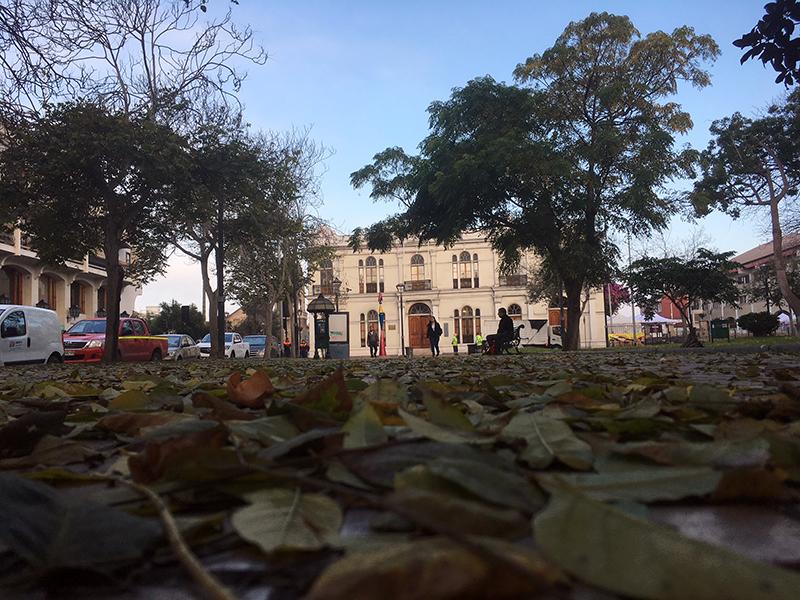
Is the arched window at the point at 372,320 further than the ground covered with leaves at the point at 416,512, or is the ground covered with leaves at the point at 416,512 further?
the arched window at the point at 372,320

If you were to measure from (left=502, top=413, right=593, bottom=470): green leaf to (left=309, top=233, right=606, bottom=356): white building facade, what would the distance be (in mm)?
50214

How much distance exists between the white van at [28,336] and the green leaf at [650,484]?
52.7ft

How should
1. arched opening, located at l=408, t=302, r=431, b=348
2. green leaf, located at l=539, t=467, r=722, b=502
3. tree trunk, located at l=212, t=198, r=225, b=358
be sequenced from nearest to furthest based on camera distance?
green leaf, located at l=539, t=467, r=722, b=502
tree trunk, located at l=212, t=198, r=225, b=358
arched opening, located at l=408, t=302, r=431, b=348

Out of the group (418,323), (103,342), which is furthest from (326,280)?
(103,342)

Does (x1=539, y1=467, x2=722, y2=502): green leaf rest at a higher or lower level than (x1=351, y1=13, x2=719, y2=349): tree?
lower

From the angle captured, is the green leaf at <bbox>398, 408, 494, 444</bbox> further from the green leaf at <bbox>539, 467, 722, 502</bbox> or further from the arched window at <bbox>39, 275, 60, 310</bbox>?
the arched window at <bbox>39, 275, 60, 310</bbox>

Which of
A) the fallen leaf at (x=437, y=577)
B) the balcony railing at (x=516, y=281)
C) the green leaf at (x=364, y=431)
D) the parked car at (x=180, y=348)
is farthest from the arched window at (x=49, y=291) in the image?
the fallen leaf at (x=437, y=577)

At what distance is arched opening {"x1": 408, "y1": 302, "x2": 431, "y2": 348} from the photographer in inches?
2042

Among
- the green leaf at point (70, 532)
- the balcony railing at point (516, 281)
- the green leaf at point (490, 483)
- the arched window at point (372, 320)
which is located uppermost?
the balcony railing at point (516, 281)

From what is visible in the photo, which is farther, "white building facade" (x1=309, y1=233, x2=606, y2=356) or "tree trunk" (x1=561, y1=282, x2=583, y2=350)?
"white building facade" (x1=309, y1=233, x2=606, y2=356)

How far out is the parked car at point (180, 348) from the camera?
84.0 ft

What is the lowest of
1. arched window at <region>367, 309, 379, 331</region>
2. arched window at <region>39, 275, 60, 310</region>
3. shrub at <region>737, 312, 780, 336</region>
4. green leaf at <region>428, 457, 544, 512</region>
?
green leaf at <region>428, 457, 544, 512</region>

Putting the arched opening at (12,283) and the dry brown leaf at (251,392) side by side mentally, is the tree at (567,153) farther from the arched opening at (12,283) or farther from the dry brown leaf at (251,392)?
the arched opening at (12,283)

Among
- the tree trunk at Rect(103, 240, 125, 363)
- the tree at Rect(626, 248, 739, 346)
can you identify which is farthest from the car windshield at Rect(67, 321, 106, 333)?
the tree at Rect(626, 248, 739, 346)
